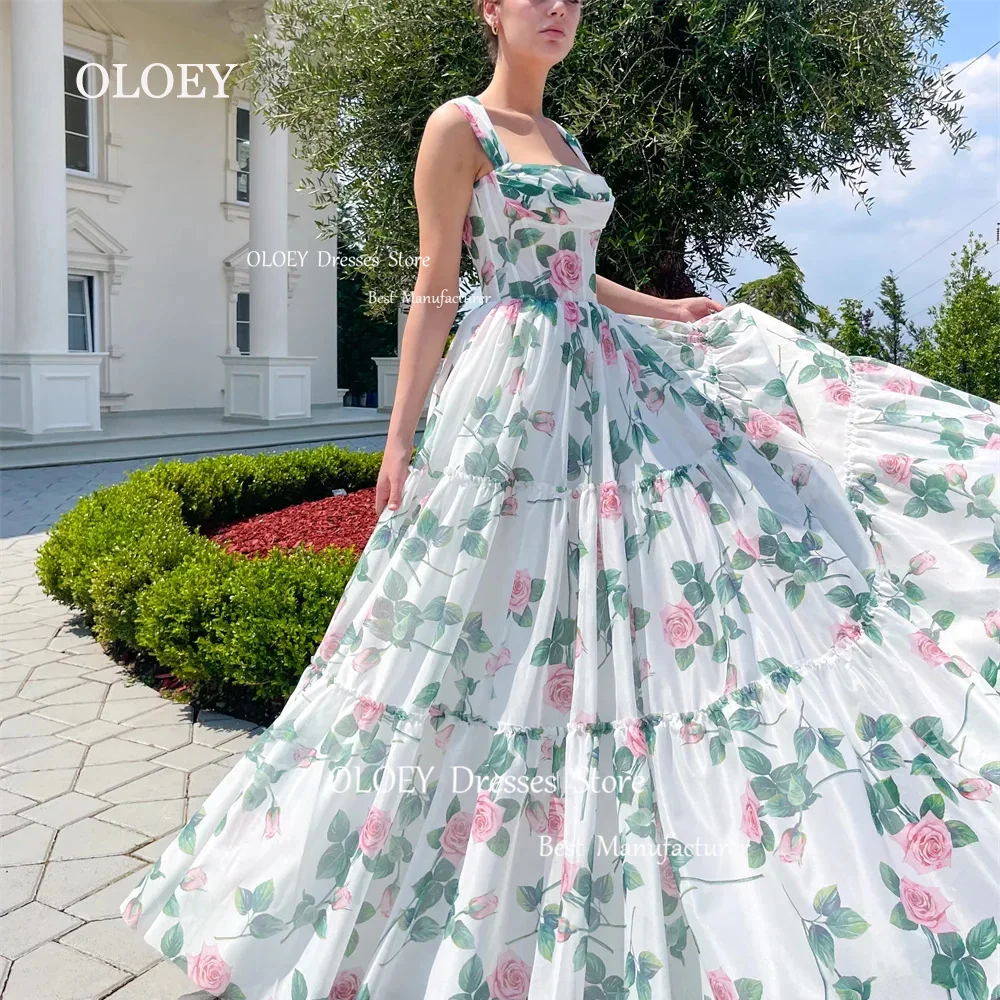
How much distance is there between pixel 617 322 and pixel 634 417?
35 cm

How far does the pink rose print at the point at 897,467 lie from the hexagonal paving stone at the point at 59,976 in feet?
6.78

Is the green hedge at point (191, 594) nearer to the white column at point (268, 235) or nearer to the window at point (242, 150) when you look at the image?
the white column at point (268, 235)

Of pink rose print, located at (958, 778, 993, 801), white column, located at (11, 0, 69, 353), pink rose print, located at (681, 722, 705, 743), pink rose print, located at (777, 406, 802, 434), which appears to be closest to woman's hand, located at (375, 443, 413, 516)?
pink rose print, located at (681, 722, 705, 743)

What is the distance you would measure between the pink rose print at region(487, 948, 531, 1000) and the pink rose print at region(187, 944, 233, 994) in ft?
1.79

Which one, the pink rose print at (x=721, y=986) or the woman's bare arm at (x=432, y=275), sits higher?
the woman's bare arm at (x=432, y=275)

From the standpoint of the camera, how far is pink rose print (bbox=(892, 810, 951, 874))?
1.69 metres

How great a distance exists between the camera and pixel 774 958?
5.30ft

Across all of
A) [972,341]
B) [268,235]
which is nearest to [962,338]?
[972,341]

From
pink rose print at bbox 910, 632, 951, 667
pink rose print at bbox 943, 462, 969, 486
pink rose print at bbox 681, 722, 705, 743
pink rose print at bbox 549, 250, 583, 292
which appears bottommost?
pink rose print at bbox 681, 722, 705, 743

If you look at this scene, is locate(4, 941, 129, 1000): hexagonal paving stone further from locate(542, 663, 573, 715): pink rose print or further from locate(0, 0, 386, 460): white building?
→ locate(0, 0, 386, 460): white building

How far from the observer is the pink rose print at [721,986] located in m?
1.63

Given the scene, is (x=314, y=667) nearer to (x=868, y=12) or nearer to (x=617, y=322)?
(x=617, y=322)

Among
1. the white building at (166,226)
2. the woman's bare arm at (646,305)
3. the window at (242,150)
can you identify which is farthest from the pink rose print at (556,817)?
the window at (242,150)

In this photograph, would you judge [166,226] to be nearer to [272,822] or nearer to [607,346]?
[607,346]
